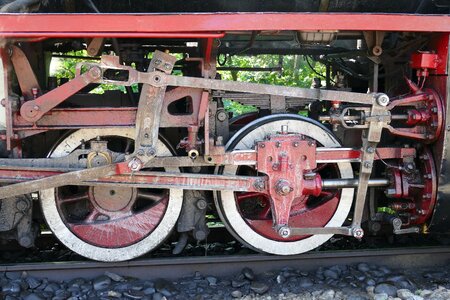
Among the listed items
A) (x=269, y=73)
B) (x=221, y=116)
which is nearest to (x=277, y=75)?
(x=269, y=73)

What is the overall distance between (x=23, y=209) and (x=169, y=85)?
143cm

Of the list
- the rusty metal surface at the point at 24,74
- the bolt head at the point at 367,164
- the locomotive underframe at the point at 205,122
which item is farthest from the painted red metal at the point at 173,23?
the bolt head at the point at 367,164

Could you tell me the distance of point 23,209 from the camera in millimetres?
3986

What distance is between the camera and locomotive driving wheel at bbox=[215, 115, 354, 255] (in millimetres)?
3986

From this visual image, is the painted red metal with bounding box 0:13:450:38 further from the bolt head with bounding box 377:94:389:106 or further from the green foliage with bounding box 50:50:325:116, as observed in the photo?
the green foliage with bounding box 50:50:325:116

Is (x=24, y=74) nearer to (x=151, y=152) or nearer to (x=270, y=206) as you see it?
(x=151, y=152)

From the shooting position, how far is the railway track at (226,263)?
13.1 ft

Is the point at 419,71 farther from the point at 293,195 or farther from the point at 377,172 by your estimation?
the point at 293,195

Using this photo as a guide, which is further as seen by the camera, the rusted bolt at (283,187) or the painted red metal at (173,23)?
the rusted bolt at (283,187)

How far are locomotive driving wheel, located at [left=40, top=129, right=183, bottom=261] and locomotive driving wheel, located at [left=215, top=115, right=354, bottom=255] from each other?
0.42 meters

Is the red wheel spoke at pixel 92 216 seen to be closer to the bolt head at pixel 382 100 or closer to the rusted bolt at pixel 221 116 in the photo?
the rusted bolt at pixel 221 116

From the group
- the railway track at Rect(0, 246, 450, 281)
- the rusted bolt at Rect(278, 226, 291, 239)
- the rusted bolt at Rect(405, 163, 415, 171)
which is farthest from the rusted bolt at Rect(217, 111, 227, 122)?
the rusted bolt at Rect(405, 163, 415, 171)

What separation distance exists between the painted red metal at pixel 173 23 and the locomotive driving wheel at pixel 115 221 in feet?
3.12

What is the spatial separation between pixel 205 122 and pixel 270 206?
846mm
